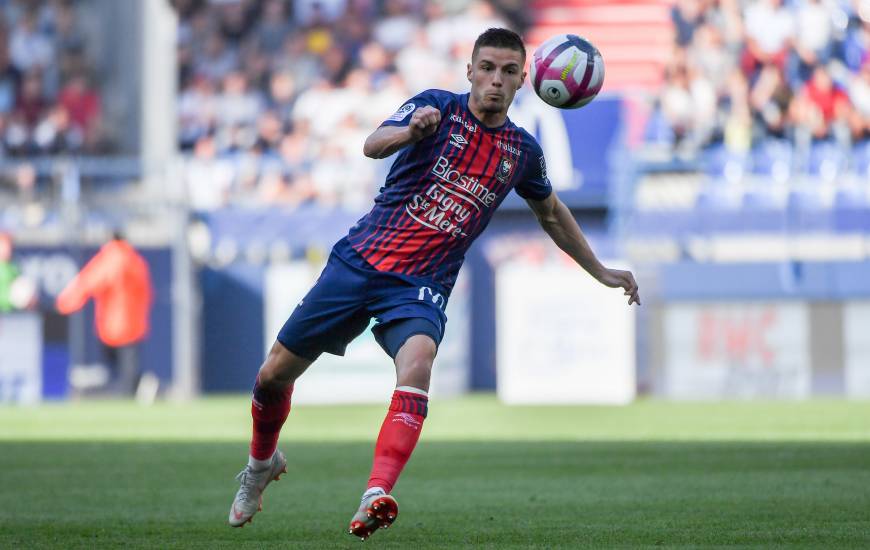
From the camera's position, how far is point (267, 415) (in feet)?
22.0

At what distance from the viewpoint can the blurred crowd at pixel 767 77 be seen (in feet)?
72.6

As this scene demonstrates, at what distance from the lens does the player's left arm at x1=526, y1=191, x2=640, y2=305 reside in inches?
271

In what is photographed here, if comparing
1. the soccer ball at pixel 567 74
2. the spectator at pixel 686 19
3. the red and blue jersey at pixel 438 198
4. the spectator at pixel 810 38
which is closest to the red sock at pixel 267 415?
the red and blue jersey at pixel 438 198

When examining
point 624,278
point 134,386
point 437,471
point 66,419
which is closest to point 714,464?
point 437,471

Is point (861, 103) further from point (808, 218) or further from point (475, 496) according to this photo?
point (475, 496)

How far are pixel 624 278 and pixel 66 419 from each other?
10062 mm

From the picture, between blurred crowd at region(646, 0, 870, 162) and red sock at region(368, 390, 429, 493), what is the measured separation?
16.1 m

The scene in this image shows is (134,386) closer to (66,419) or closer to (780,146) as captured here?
(66,419)

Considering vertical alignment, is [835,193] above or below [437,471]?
above

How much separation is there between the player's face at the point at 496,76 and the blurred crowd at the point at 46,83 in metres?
17.8

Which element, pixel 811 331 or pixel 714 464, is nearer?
pixel 714 464

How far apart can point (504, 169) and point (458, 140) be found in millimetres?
253

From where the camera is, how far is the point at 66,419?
15773 mm

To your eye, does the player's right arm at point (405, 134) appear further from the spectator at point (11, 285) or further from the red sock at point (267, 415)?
the spectator at point (11, 285)
